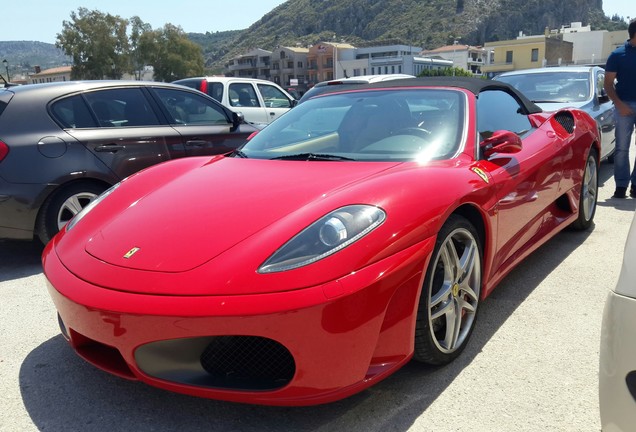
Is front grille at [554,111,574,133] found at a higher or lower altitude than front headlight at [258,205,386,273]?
higher

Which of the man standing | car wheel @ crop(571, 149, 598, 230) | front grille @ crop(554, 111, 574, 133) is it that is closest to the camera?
front grille @ crop(554, 111, 574, 133)

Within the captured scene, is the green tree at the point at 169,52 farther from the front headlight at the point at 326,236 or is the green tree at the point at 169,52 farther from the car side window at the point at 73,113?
the front headlight at the point at 326,236

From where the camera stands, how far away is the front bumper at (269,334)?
1.75m

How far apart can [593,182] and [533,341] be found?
2426mm

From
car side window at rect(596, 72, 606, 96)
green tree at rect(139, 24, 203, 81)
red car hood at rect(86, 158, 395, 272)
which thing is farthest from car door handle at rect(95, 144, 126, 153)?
green tree at rect(139, 24, 203, 81)

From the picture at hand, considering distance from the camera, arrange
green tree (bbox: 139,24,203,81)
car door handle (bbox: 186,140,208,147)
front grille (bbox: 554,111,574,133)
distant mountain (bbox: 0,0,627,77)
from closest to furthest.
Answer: front grille (bbox: 554,111,574,133)
car door handle (bbox: 186,140,208,147)
green tree (bbox: 139,24,203,81)
distant mountain (bbox: 0,0,627,77)

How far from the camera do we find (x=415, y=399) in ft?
7.10

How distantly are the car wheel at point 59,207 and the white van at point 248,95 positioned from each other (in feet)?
16.3

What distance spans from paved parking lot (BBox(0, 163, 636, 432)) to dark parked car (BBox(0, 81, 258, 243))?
1.13 meters

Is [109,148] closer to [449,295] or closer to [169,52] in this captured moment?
[449,295]

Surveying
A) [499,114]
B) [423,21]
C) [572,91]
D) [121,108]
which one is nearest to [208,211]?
[499,114]

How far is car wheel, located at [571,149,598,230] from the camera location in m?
4.23

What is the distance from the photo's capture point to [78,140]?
13.8 ft

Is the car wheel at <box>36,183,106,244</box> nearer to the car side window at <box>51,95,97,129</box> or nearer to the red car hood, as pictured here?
the car side window at <box>51,95,97,129</box>
